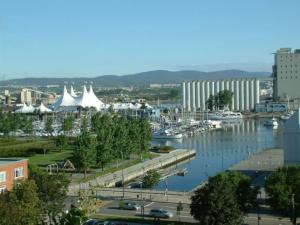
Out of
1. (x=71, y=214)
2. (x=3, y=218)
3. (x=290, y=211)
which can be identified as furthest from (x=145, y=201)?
(x=71, y=214)

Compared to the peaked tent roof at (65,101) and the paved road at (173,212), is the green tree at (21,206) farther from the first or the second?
the peaked tent roof at (65,101)

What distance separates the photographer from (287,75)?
55.3 metres

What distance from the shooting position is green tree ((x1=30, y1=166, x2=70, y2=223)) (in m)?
11.6

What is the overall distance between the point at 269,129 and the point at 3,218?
32710mm

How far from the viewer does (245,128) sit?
4109 centimetres

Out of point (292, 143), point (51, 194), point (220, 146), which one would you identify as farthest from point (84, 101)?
point (51, 194)

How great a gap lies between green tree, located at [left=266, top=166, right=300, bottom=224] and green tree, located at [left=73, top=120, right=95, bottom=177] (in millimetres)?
8464

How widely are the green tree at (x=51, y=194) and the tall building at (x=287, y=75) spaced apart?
45503 mm

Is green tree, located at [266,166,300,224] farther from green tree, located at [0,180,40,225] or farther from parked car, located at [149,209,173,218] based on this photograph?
green tree, located at [0,180,40,225]

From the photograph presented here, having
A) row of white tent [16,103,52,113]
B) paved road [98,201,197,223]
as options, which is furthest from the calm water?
row of white tent [16,103,52,113]

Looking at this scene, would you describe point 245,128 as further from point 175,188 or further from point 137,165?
point 175,188

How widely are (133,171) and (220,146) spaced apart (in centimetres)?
1064

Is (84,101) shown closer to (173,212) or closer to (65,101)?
(65,101)

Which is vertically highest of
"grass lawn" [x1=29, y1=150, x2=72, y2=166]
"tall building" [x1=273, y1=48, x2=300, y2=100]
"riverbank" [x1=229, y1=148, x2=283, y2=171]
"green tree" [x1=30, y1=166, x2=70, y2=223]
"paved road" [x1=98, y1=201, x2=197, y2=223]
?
"tall building" [x1=273, y1=48, x2=300, y2=100]
